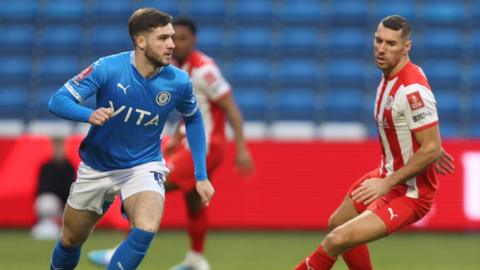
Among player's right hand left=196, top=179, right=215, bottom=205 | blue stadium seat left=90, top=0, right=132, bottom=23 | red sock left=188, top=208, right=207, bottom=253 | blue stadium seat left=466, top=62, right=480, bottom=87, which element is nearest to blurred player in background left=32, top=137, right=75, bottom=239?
red sock left=188, top=208, right=207, bottom=253

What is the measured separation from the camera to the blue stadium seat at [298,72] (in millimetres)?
15953

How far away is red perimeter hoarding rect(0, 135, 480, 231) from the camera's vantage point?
42.7ft

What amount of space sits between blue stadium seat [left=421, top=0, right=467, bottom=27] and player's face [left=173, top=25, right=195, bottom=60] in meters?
8.16

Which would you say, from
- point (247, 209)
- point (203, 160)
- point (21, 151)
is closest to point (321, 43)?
point (247, 209)

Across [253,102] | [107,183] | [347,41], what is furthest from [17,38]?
[107,183]

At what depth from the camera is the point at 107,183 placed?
6.77m

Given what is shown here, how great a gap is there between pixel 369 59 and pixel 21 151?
595 centimetres

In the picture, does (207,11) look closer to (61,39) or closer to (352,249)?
(61,39)

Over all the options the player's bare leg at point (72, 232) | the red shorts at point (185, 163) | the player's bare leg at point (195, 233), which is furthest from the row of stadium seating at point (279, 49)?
the player's bare leg at point (72, 232)

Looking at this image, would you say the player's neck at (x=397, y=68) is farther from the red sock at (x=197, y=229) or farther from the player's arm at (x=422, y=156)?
the red sock at (x=197, y=229)

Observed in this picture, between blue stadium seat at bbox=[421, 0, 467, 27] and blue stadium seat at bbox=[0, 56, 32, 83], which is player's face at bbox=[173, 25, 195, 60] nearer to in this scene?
blue stadium seat at bbox=[0, 56, 32, 83]

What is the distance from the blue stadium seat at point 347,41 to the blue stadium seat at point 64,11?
4179mm

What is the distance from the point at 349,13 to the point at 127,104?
10.6 m

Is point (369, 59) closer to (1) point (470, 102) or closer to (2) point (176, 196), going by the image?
(1) point (470, 102)
